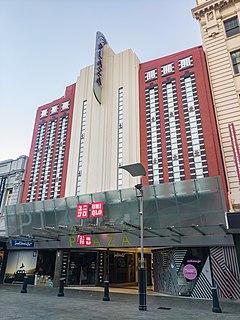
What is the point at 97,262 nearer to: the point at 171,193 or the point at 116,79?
the point at 171,193

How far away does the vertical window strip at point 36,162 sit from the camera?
27962 mm

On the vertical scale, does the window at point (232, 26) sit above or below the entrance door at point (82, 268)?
above

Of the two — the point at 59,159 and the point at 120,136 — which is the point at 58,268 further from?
the point at 120,136

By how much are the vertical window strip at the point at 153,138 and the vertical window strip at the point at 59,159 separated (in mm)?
10598

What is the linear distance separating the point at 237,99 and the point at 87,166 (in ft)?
50.1

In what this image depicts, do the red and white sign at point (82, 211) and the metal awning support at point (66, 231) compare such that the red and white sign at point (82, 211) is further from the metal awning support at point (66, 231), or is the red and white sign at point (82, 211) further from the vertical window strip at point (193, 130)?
the vertical window strip at point (193, 130)

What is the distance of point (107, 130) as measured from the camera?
26.1m

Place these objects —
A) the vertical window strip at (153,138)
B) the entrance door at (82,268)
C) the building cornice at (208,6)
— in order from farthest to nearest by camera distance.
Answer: the entrance door at (82,268)
the building cornice at (208,6)
the vertical window strip at (153,138)

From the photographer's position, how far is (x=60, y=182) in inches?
1051

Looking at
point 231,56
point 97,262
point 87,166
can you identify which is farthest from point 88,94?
point 97,262

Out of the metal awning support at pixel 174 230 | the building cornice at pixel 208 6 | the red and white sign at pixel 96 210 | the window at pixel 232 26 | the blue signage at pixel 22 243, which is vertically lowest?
the blue signage at pixel 22 243

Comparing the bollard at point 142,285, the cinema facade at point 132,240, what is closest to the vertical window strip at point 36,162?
the cinema facade at point 132,240

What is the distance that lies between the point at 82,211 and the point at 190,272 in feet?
31.3

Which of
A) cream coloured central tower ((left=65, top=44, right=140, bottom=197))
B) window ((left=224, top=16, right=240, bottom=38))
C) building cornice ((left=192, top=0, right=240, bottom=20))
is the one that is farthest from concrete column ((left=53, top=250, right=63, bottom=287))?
building cornice ((left=192, top=0, right=240, bottom=20))
